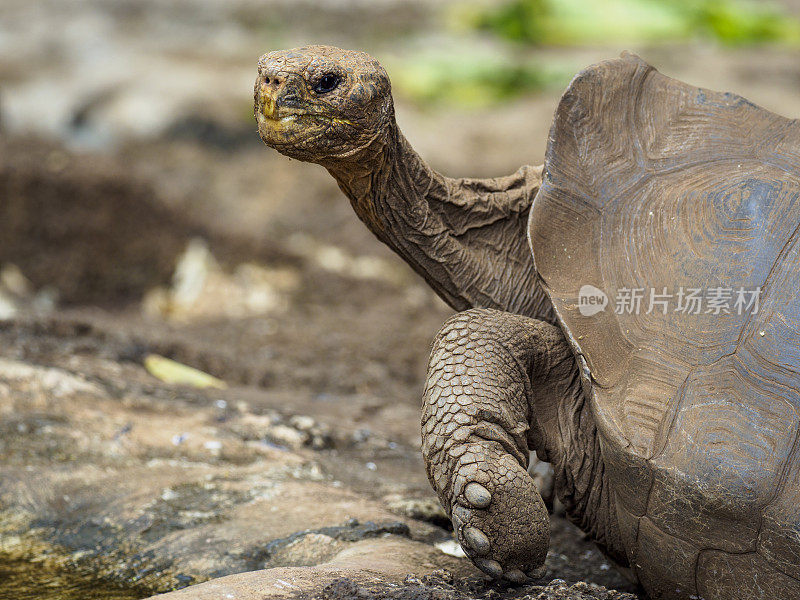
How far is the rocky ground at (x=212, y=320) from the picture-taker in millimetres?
2576

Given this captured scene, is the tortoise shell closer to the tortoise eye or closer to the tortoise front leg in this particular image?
the tortoise front leg

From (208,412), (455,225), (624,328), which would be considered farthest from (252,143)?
(624,328)

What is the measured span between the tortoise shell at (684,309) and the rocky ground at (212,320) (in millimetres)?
325

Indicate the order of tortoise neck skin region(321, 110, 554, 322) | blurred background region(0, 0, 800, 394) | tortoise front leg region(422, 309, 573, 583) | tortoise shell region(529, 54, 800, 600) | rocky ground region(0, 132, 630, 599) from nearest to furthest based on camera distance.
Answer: tortoise shell region(529, 54, 800, 600) < tortoise front leg region(422, 309, 573, 583) < rocky ground region(0, 132, 630, 599) < tortoise neck skin region(321, 110, 554, 322) < blurred background region(0, 0, 800, 394)

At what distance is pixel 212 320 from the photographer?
6.33m

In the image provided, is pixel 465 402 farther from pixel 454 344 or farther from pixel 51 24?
pixel 51 24

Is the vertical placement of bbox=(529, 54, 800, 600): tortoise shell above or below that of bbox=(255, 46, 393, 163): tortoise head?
below

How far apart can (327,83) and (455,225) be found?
0.77 meters

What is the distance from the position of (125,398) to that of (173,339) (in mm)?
1603

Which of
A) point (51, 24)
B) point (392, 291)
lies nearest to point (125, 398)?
point (392, 291)

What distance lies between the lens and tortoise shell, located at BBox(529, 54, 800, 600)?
2.09 meters

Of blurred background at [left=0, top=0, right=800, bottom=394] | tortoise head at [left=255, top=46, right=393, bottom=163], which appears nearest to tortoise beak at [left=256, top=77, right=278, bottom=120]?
tortoise head at [left=255, top=46, right=393, bottom=163]

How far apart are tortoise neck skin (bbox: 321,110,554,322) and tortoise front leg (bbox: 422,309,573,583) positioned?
31 centimetres

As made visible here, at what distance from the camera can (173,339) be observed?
5.23 m
